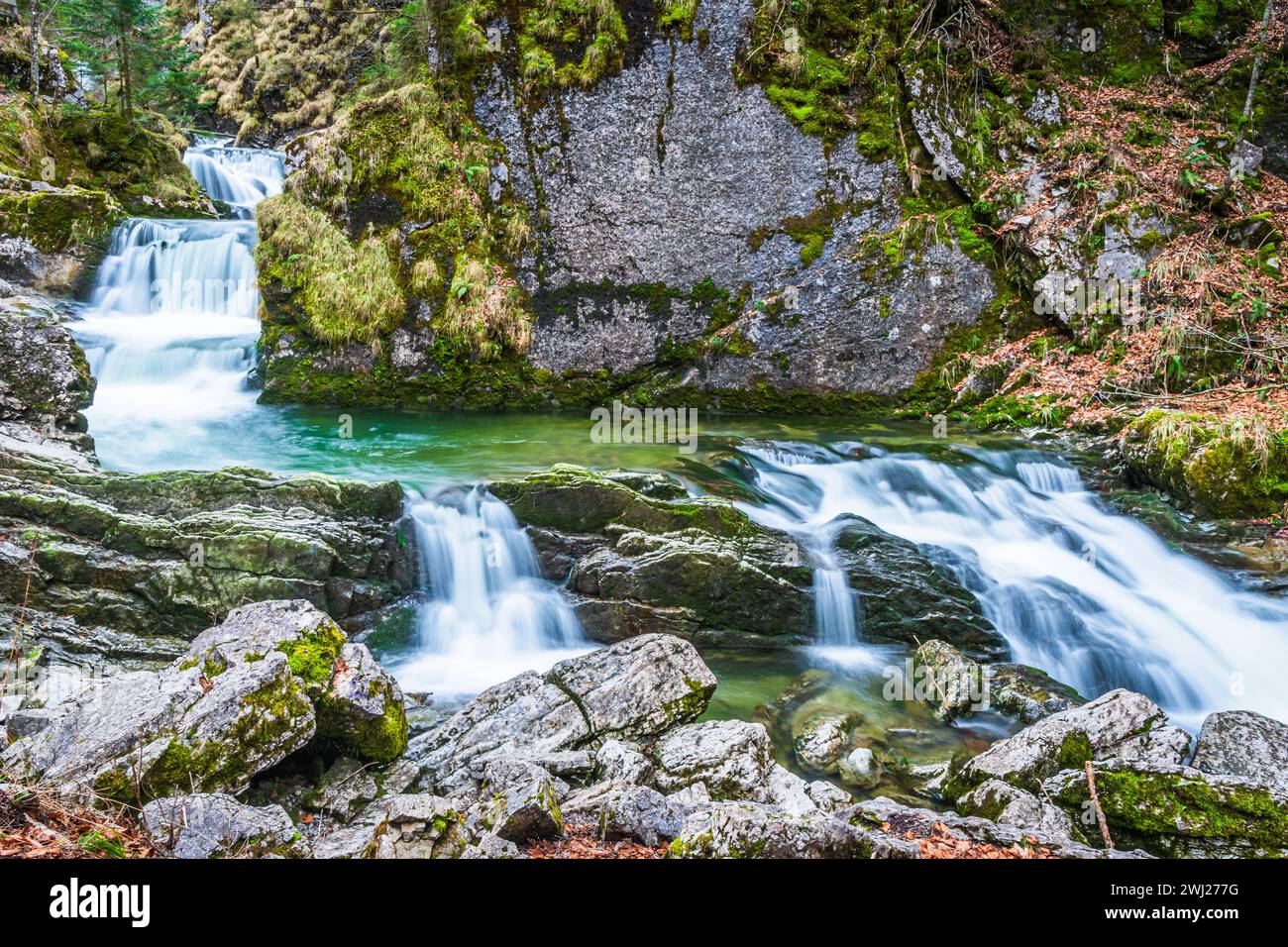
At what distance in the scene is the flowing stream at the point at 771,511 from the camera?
644 centimetres

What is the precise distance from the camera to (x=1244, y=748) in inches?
171

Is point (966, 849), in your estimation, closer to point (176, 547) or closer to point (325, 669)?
point (325, 669)

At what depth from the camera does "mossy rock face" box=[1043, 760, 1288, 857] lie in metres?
3.50

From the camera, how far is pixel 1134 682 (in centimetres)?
625

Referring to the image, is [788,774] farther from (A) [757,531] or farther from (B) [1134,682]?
(B) [1134,682]

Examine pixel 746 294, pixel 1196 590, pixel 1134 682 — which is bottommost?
pixel 1134 682

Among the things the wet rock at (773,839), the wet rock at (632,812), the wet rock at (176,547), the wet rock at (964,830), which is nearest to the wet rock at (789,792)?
the wet rock at (964,830)

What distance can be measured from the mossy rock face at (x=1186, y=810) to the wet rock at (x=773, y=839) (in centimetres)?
166

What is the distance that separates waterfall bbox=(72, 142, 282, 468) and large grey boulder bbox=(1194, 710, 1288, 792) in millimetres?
10720

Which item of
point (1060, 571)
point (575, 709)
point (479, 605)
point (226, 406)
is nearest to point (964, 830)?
point (575, 709)

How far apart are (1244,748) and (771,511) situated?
4373mm

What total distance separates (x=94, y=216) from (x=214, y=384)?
4.54 metres

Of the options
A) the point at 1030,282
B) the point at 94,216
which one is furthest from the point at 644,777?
the point at 94,216

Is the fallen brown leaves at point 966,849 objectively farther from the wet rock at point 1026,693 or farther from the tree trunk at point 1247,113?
the tree trunk at point 1247,113
